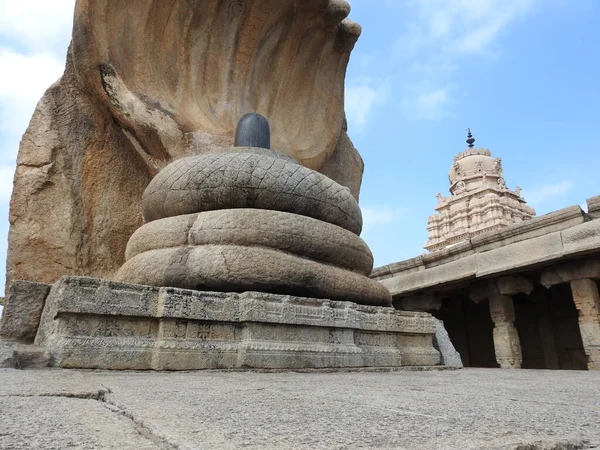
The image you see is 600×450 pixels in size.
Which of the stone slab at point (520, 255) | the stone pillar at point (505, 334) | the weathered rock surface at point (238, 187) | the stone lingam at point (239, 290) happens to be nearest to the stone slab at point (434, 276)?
the stone slab at point (520, 255)

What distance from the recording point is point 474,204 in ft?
94.0

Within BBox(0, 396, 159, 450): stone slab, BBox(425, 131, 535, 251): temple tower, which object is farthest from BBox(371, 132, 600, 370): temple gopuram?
BBox(425, 131, 535, 251): temple tower

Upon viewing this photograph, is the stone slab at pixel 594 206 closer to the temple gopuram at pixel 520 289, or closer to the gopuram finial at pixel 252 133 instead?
the temple gopuram at pixel 520 289

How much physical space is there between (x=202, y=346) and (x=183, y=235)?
42.9 inches

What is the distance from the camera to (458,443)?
1.05 meters

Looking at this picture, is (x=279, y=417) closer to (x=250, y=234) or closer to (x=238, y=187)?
(x=250, y=234)

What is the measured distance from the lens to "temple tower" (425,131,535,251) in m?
27.4

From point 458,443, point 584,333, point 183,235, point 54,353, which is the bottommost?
point 458,443

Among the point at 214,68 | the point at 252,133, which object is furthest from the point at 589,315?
the point at 214,68

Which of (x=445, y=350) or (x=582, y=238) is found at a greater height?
(x=582, y=238)

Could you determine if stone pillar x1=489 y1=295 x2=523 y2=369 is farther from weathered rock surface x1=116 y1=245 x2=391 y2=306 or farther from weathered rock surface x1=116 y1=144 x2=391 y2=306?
weathered rock surface x1=116 y1=245 x2=391 y2=306

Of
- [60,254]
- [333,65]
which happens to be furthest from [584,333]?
[60,254]

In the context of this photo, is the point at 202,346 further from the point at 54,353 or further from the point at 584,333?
the point at 584,333

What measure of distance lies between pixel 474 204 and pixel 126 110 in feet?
86.4
